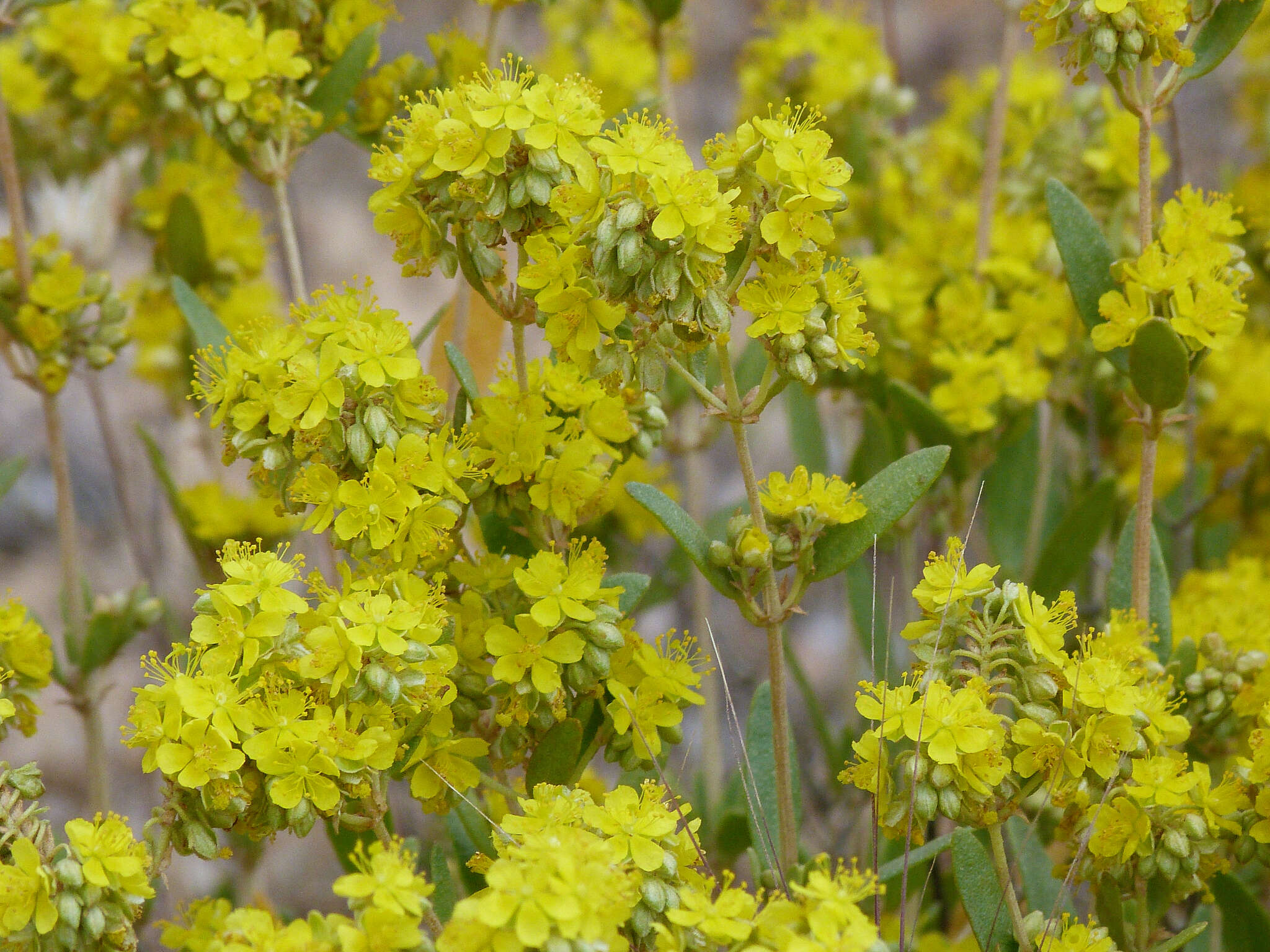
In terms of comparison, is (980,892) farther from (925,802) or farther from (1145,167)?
(1145,167)

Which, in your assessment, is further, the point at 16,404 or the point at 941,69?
the point at 941,69

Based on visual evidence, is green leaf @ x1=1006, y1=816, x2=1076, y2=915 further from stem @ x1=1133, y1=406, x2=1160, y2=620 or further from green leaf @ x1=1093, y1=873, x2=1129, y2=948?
stem @ x1=1133, y1=406, x2=1160, y2=620

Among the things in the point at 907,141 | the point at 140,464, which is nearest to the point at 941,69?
the point at 907,141

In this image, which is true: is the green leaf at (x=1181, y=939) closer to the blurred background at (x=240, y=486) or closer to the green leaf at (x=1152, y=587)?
the green leaf at (x=1152, y=587)

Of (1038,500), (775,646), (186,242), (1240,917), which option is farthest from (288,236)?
(1240,917)

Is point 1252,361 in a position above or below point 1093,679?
above

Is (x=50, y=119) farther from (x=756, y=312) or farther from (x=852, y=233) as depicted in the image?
(x=756, y=312)

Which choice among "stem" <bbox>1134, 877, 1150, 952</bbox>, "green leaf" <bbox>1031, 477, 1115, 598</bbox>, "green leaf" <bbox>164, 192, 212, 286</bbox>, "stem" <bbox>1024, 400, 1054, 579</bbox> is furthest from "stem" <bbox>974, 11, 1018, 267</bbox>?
"green leaf" <bbox>164, 192, 212, 286</bbox>
